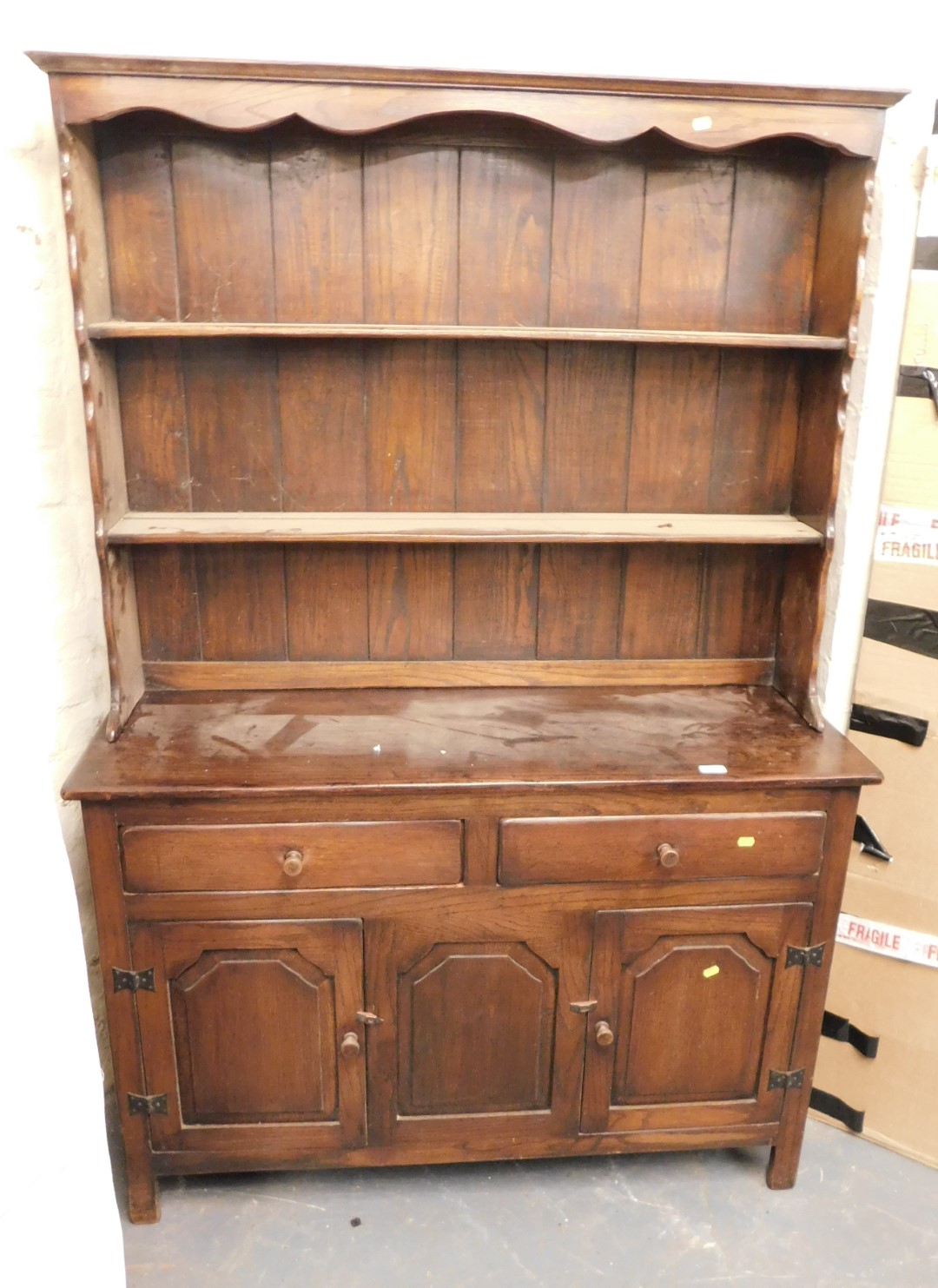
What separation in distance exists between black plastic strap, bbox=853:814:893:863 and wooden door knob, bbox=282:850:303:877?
1156 millimetres

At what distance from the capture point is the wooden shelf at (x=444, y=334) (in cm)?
171

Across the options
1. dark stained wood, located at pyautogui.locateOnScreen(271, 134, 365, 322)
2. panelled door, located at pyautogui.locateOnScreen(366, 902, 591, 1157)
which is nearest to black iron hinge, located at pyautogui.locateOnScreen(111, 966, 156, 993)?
panelled door, located at pyautogui.locateOnScreen(366, 902, 591, 1157)

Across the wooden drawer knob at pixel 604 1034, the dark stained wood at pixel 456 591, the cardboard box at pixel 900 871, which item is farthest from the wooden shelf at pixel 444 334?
the wooden drawer knob at pixel 604 1034

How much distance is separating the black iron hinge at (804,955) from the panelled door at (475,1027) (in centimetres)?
39

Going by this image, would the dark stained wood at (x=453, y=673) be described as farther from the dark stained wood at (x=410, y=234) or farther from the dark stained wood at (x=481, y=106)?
the dark stained wood at (x=481, y=106)

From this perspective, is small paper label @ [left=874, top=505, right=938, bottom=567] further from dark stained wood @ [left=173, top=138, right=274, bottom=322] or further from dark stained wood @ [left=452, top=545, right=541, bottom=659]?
dark stained wood @ [left=173, top=138, right=274, bottom=322]

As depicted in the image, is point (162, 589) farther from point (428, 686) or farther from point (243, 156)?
point (243, 156)

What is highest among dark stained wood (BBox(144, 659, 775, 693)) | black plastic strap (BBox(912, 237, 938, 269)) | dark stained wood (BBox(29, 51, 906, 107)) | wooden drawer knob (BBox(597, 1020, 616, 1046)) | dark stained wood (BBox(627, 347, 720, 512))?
dark stained wood (BBox(29, 51, 906, 107))

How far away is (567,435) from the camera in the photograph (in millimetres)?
2039

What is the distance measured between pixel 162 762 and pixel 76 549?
0.53 m

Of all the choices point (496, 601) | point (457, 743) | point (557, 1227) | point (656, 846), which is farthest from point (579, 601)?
point (557, 1227)

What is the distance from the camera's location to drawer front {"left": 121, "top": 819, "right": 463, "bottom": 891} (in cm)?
173

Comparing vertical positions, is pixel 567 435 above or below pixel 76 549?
above

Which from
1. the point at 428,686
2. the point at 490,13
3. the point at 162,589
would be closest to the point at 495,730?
the point at 428,686
